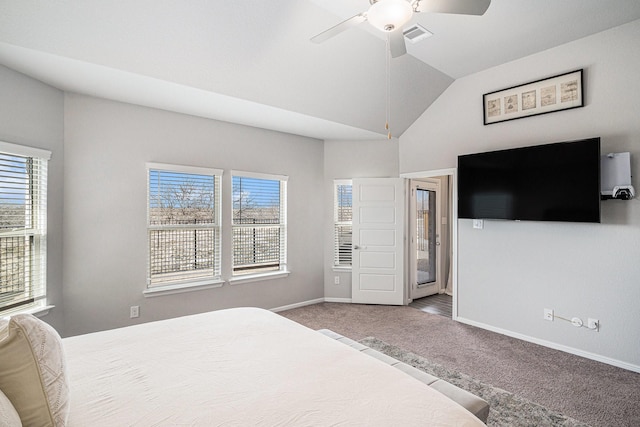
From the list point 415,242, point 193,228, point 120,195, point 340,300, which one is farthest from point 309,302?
point 120,195

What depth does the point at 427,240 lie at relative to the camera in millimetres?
5906

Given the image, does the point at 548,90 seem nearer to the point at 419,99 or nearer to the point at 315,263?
the point at 419,99

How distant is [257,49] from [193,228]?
2.22 meters

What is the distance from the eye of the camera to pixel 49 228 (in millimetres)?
3055

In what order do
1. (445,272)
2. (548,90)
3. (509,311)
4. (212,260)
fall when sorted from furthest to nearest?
(445,272), (212,260), (509,311), (548,90)

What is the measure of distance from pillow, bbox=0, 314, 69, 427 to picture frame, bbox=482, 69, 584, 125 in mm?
4447

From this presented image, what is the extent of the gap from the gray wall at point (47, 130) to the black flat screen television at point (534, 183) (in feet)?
14.4

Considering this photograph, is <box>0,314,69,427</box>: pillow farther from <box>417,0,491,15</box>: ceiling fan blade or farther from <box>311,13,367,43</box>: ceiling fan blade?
<box>417,0,491,15</box>: ceiling fan blade

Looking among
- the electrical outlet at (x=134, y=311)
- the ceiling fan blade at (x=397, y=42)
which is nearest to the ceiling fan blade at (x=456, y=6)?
the ceiling fan blade at (x=397, y=42)

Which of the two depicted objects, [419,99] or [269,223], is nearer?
[419,99]

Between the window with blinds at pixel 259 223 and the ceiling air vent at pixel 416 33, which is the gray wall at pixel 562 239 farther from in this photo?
the window with blinds at pixel 259 223

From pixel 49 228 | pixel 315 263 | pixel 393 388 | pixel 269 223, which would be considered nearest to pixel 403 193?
pixel 315 263

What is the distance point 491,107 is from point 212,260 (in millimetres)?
3964

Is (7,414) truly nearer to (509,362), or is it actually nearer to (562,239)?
(509,362)
